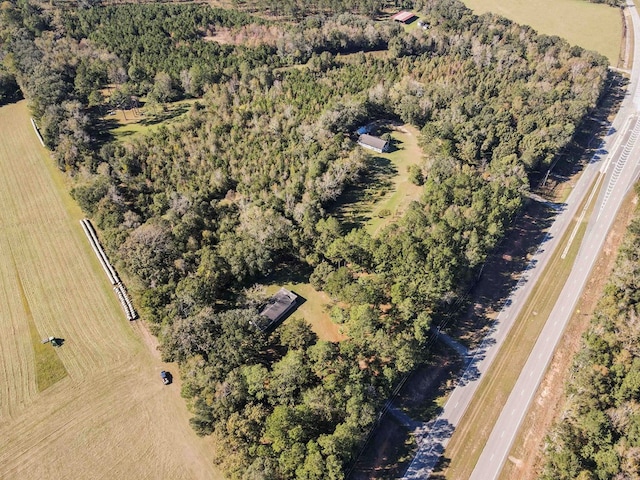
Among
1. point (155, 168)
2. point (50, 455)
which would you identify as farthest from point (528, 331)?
point (155, 168)

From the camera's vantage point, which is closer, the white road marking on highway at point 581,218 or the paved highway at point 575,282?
the paved highway at point 575,282

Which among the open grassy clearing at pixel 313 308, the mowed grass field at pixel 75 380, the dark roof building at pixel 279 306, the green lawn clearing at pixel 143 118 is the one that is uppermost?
the green lawn clearing at pixel 143 118

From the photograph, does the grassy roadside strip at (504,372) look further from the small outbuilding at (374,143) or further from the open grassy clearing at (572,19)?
the open grassy clearing at (572,19)

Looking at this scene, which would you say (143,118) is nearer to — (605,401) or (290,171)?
(290,171)

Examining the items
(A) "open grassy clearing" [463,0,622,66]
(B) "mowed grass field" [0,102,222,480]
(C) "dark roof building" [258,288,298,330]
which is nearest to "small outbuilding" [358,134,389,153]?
(C) "dark roof building" [258,288,298,330]

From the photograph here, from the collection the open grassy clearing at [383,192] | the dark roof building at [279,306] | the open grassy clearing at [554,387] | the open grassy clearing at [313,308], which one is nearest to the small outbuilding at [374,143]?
the open grassy clearing at [383,192]

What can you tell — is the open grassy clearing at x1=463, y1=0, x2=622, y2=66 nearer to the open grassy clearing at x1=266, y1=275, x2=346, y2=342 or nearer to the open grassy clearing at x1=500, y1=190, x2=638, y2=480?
the open grassy clearing at x1=500, y1=190, x2=638, y2=480
